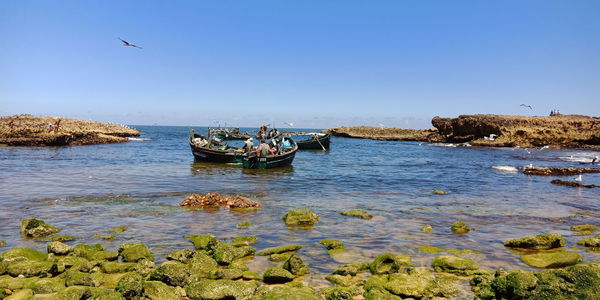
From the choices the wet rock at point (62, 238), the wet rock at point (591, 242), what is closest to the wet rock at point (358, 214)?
the wet rock at point (591, 242)

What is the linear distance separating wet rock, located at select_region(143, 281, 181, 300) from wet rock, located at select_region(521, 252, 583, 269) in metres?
7.51

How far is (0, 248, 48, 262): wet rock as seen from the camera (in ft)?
24.7

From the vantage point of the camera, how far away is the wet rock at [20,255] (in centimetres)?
752

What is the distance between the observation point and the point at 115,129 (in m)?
83.4

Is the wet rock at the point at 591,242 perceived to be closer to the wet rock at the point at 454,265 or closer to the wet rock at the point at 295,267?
the wet rock at the point at 454,265

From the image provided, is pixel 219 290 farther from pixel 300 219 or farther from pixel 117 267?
pixel 300 219

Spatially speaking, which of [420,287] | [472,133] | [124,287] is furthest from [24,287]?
[472,133]

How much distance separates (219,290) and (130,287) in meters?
1.44

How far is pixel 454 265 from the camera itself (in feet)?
26.2

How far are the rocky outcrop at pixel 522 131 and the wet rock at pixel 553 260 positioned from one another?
60162 mm

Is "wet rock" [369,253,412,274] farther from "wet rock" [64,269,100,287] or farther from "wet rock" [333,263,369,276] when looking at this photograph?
"wet rock" [64,269,100,287]

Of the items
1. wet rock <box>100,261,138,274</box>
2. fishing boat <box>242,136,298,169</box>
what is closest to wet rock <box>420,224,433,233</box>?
wet rock <box>100,261,138,274</box>

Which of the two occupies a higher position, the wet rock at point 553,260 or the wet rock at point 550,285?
the wet rock at point 550,285

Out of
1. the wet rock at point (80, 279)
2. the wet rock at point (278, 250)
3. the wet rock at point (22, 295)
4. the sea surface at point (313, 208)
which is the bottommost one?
the sea surface at point (313, 208)
